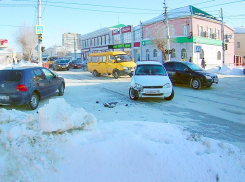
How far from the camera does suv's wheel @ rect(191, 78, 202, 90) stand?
42.7 ft

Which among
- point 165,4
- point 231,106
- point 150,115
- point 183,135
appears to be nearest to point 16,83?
point 150,115

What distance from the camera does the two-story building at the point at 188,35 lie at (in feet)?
110

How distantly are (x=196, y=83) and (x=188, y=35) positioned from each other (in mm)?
21815

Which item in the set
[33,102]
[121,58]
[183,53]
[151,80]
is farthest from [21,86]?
[183,53]

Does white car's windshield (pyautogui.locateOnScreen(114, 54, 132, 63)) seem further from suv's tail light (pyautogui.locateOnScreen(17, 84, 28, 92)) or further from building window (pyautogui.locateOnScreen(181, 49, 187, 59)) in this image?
building window (pyautogui.locateOnScreen(181, 49, 187, 59))

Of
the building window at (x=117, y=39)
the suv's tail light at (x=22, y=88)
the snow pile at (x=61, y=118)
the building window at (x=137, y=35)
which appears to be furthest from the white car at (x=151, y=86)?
the building window at (x=117, y=39)

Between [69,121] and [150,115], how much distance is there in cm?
418

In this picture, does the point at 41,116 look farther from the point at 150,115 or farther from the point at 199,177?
the point at 150,115

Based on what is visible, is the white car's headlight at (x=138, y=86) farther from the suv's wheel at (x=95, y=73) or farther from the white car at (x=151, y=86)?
the suv's wheel at (x=95, y=73)

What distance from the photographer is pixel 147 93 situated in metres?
9.35

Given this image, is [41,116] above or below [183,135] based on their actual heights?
above

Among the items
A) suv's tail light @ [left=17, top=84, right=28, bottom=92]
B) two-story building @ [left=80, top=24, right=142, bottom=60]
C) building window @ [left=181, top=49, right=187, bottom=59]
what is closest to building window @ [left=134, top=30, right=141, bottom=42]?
two-story building @ [left=80, top=24, right=142, bottom=60]

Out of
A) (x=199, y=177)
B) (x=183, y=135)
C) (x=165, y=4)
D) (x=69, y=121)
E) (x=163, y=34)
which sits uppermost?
(x=165, y=4)

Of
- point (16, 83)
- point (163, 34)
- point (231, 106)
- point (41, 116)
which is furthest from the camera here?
point (163, 34)
